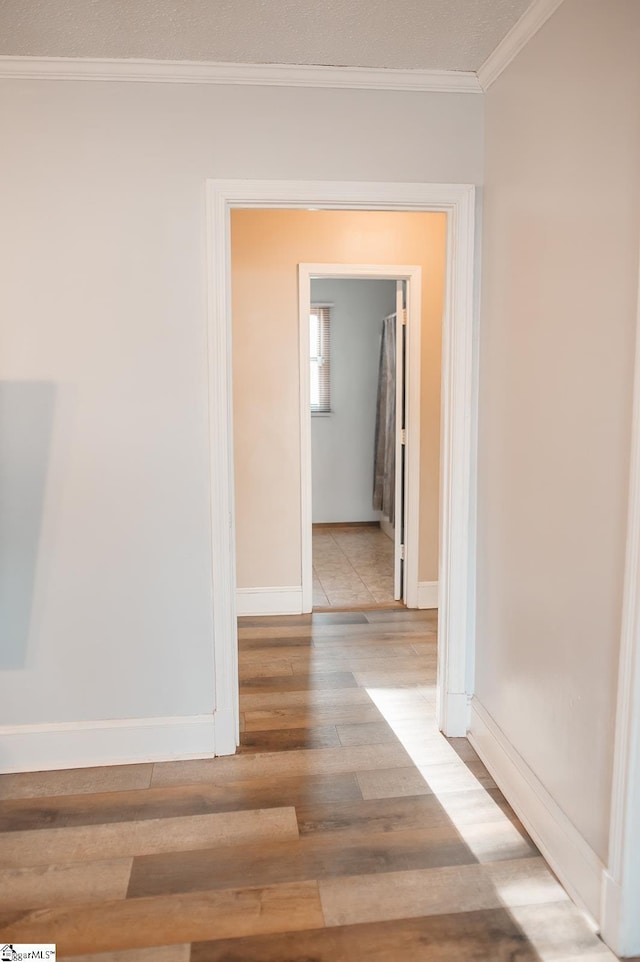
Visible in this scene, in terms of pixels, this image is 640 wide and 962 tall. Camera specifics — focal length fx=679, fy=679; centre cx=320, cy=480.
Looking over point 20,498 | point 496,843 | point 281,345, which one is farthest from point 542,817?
point 281,345

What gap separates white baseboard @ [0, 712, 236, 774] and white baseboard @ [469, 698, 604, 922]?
0.99 metres

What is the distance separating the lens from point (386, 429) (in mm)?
6297

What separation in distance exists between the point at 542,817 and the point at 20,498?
6.84 ft

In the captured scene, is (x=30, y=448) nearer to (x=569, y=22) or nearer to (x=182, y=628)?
(x=182, y=628)

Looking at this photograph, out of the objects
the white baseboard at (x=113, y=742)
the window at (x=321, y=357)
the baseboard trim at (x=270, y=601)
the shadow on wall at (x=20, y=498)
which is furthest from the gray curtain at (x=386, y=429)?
the shadow on wall at (x=20, y=498)

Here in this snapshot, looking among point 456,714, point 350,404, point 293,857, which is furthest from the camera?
point 350,404

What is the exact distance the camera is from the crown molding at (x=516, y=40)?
2.00 meters

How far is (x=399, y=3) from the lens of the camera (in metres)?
2.01

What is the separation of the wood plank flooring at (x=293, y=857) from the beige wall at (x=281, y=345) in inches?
57.5

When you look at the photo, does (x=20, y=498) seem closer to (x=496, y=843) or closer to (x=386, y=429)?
(x=496, y=843)

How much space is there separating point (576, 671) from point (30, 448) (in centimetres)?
198

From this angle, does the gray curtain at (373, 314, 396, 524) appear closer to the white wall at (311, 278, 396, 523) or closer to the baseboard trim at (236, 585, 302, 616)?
the white wall at (311, 278, 396, 523)
